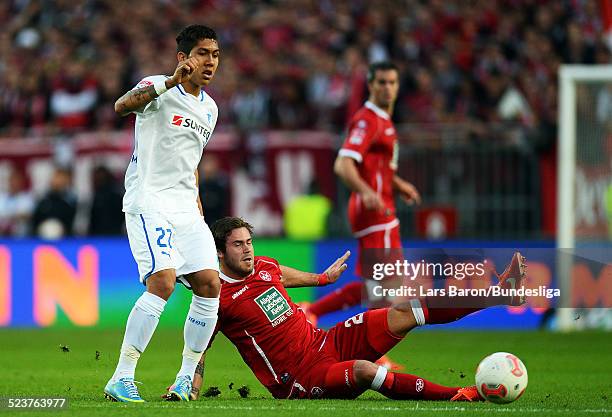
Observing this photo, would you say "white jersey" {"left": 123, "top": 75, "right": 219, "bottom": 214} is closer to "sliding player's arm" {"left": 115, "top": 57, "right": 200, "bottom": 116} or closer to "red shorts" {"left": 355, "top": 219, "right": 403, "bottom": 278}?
"sliding player's arm" {"left": 115, "top": 57, "right": 200, "bottom": 116}

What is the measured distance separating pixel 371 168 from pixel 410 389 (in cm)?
370

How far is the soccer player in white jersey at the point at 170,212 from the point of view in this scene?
7.51 meters

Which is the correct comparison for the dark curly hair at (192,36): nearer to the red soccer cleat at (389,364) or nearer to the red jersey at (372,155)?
the red jersey at (372,155)

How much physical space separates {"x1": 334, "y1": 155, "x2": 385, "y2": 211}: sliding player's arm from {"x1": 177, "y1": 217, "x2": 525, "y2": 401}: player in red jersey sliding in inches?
96.4

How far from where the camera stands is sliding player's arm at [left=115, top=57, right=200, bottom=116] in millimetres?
7312

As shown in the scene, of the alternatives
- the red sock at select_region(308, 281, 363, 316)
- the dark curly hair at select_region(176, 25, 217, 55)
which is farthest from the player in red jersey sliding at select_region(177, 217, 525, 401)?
the red sock at select_region(308, 281, 363, 316)

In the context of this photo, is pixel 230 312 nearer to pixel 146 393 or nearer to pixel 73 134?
pixel 146 393

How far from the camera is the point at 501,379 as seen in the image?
7.28 metres

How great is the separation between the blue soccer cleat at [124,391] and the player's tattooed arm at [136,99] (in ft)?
5.09

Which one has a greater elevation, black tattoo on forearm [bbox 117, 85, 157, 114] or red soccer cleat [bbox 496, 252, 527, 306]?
black tattoo on forearm [bbox 117, 85, 157, 114]

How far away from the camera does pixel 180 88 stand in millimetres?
7781

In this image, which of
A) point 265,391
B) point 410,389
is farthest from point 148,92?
point 265,391

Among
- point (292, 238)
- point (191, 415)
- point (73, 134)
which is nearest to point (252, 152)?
point (292, 238)

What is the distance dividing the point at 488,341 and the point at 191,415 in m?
6.90
